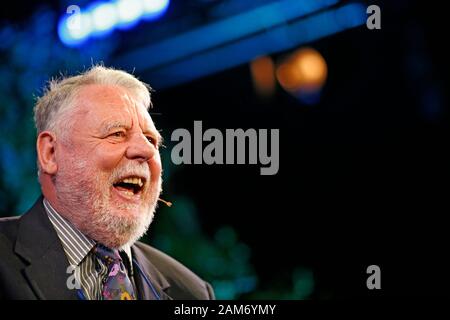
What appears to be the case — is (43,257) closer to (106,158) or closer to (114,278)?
(114,278)

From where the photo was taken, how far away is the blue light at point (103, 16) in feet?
6.88

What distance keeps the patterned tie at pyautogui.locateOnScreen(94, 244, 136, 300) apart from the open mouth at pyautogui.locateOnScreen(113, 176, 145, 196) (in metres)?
0.18

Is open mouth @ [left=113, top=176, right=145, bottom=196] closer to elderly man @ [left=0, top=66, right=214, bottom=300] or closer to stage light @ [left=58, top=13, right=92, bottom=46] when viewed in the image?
elderly man @ [left=0, top=66, right=214, bottom=300]

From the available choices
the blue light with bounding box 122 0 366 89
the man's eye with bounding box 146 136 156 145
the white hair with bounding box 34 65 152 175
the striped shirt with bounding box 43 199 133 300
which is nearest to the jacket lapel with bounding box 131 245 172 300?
the striped shirt with bounding box 43 199 133 300

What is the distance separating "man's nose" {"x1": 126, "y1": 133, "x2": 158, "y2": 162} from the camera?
1801 millimetres

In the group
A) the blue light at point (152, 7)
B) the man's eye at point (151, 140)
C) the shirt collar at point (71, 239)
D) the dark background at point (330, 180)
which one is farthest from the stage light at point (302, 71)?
the shirt collar at point (71, 239)

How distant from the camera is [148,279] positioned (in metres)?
1.85

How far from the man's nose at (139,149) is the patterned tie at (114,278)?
0.97ft

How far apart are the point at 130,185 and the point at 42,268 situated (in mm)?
371

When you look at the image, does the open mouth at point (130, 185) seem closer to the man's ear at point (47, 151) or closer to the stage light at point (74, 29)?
the man's ear at point (47, 151)

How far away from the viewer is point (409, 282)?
90.7 inches

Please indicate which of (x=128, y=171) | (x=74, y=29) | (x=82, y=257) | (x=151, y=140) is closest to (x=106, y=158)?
(x=128, y=171)

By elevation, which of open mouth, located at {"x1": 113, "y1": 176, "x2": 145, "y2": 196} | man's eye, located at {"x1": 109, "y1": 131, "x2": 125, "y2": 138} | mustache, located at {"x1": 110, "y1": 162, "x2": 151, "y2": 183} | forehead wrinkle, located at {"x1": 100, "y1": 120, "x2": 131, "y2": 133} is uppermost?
forehead wrinkle, located at {"x1": 100, "y1": 120, "x2": 131, "y2": 133}
